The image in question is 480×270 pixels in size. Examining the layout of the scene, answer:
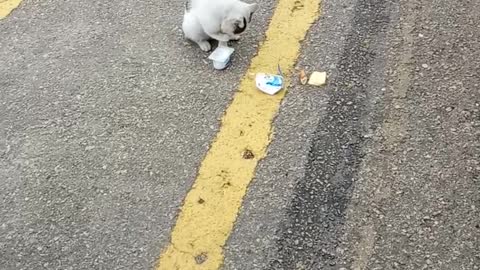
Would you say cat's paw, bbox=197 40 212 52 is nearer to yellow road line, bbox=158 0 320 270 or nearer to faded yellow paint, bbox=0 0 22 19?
yellow road line, bbox=158 0 320 270

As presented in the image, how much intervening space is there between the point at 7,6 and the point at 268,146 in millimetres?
1466

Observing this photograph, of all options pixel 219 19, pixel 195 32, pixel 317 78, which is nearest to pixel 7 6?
pixel 195 32

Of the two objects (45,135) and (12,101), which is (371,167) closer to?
(45,135)

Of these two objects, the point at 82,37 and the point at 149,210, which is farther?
the point at 82,37

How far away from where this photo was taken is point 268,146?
103 inches

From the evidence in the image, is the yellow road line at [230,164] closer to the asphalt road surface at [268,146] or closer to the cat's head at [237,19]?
the asphalt road surface at [268,146]

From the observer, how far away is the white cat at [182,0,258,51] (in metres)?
2.93

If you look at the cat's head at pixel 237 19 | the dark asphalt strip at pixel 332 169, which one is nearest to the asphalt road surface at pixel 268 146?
the dark asphalt strip at pixel 332 169

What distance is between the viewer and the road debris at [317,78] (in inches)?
113

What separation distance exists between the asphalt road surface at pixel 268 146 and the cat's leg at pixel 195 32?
0.15ft

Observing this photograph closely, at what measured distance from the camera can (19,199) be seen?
2477 millimetres

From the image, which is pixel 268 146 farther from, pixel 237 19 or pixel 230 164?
pixel 237 19

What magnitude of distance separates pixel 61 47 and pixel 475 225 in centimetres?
172

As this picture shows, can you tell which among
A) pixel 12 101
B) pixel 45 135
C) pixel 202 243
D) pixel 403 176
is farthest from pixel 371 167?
pixel 12 101
